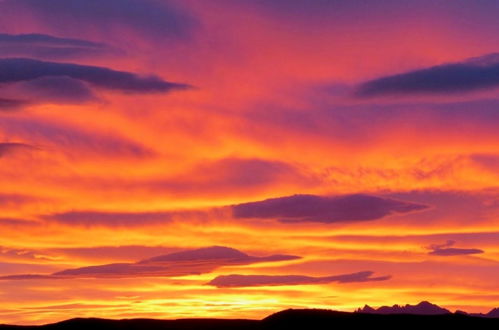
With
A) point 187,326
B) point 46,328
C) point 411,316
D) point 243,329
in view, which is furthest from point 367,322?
point 46,328

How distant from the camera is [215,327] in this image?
14575 cm

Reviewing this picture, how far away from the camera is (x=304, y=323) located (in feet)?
471

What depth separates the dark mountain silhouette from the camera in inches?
5591

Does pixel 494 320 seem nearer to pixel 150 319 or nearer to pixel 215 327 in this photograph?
pixel 215 327

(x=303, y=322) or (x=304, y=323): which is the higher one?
A: (x=303, y=322)

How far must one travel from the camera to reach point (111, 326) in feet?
474

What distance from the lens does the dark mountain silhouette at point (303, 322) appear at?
142000 millimetres

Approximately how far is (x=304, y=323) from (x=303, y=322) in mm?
411

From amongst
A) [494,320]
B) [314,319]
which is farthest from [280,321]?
[494,320]

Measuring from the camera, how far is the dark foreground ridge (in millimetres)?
142000

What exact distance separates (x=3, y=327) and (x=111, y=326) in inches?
740

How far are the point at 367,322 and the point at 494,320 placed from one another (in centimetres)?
2085

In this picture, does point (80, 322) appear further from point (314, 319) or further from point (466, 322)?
point (466, 322)

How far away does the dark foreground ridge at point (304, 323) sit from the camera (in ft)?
466
